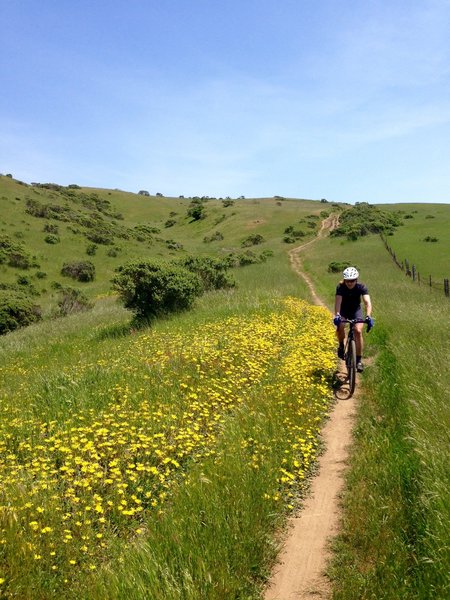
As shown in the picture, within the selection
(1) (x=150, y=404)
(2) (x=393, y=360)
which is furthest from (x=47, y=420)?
(2) (x=393, y=360)

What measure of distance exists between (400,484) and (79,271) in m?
47.4

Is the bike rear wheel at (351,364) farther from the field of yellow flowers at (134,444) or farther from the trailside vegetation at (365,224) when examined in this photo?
the trailside vegetation at (365,224)

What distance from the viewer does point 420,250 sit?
48281mm

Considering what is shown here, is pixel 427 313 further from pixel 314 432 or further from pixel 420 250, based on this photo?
pixel 420 250

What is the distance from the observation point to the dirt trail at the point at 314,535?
Result: 4.01 metres

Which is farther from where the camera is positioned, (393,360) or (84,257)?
(84,257)

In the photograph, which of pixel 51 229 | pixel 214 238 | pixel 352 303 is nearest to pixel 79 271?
pixel 51 229

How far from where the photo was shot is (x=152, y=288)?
18375 millimetres

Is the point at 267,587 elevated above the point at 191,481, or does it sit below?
below

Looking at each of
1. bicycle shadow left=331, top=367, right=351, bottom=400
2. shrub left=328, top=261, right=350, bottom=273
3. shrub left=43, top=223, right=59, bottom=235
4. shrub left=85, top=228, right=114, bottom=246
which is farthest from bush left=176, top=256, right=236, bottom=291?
→ shrub left=43, top=223, right=59, bottom=235

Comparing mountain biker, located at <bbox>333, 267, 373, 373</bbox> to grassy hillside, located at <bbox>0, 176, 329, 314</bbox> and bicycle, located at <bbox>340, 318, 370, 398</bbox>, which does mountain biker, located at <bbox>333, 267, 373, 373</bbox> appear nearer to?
bicycle, located at <bbox>340, 318, 370, 398</bbox>

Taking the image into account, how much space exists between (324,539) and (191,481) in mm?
1586

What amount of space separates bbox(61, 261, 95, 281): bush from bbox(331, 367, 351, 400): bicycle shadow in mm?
42082

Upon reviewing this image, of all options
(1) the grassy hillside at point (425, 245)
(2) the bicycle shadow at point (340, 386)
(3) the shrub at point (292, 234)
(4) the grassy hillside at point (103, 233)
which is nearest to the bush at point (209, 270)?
(2) the bicycle shadow at point (340, 386)
